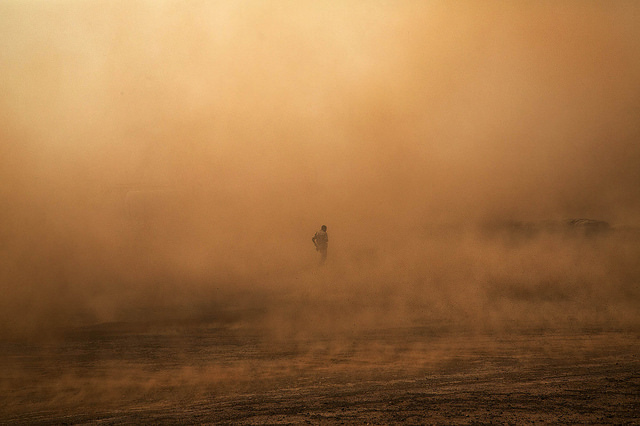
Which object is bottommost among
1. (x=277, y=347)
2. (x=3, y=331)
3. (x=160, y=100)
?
(x=277, y=347)

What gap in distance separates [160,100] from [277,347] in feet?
49.7

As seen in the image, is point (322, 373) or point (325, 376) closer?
point (325, 376)

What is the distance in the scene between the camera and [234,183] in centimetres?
1775

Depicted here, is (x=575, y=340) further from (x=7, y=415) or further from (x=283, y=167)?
(x=283, y=167)

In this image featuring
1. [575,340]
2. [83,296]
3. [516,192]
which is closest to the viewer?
[575,340]

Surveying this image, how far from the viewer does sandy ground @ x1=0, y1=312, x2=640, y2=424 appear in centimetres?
473

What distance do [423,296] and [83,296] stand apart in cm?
708

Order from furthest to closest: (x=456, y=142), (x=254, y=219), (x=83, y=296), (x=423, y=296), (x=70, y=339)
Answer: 1. (x=456, y=142)
2. (x=254, y=219)
3. (x=83, y=296)
4. (x=423, y=296)
5. (x=70, y=339)

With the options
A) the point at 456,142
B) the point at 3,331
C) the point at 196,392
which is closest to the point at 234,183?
the point at 456,142

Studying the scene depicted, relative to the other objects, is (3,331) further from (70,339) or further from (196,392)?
(196,392)

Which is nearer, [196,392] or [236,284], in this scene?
[196,392]

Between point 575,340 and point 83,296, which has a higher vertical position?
point 83,296

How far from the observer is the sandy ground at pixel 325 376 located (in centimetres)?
473

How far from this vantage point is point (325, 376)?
19.5 feet
